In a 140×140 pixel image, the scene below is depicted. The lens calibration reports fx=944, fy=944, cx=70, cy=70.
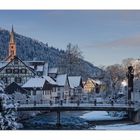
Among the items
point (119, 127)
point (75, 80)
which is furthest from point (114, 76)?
point (119, 127)

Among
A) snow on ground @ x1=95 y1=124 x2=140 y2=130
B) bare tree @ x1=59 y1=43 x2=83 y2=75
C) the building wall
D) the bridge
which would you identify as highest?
bare tree @ x1=59 y1=43 x2=83 y2=75

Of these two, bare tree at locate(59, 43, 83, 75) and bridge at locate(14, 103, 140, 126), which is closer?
bare tree at locate(59, 43, 83, 75)

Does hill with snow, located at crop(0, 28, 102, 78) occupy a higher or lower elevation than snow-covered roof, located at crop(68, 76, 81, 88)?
higher

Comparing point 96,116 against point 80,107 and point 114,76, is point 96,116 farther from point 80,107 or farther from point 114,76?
point 114,76

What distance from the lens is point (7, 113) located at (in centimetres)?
945

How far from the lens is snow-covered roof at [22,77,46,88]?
31.2 feet

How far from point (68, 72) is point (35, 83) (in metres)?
0.35

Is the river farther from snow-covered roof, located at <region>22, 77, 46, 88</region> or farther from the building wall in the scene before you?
the building wall

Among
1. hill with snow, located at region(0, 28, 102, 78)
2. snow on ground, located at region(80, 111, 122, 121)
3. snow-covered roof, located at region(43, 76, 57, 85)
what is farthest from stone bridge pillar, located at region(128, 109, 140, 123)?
snow-covered roof, located at region(43, 76, 57, 85)

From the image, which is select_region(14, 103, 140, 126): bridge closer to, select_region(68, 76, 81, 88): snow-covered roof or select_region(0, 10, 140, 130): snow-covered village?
select_region(0, 10, 140, 130): snow-covered village

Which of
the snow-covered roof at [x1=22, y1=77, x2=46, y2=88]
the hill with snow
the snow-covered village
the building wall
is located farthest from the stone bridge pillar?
the building wall

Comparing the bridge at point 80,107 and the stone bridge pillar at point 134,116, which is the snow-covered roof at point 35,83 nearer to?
the bridge at point 80,107

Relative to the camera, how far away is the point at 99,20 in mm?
9367
